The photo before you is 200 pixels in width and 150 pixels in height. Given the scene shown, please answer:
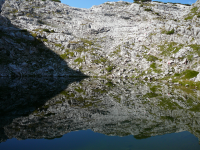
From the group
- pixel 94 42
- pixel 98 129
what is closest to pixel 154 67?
pixel 94 42

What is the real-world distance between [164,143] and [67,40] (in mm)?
92210

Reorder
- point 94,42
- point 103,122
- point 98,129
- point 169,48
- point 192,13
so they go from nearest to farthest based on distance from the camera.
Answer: point 98,129
point 103,122
point 169,48
point 192,13
point 94,42

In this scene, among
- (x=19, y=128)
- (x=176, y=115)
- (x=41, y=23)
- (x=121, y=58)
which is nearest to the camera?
(x=19, y=128)

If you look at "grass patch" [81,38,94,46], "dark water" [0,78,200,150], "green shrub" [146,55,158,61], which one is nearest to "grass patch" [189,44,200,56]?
"green shrub" [146,55,158,61]

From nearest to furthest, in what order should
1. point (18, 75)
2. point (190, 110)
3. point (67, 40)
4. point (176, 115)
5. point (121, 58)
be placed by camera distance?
point (176, 115), point (190, 110), point (18, 75), point (121, 58), point (67, 40)

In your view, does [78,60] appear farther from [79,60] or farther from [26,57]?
[26,57]

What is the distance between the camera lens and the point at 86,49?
290 ft

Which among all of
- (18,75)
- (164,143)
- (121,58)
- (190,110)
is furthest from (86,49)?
(164,143)

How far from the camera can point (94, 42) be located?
97.4m

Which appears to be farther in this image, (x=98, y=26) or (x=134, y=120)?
(x=98, y=26)

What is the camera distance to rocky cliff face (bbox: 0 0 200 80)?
68125mm

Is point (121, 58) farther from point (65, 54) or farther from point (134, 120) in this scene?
point (134, 120)

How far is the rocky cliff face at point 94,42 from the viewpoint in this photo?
2682 inches

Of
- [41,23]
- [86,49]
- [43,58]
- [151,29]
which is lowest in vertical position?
[43,58]
